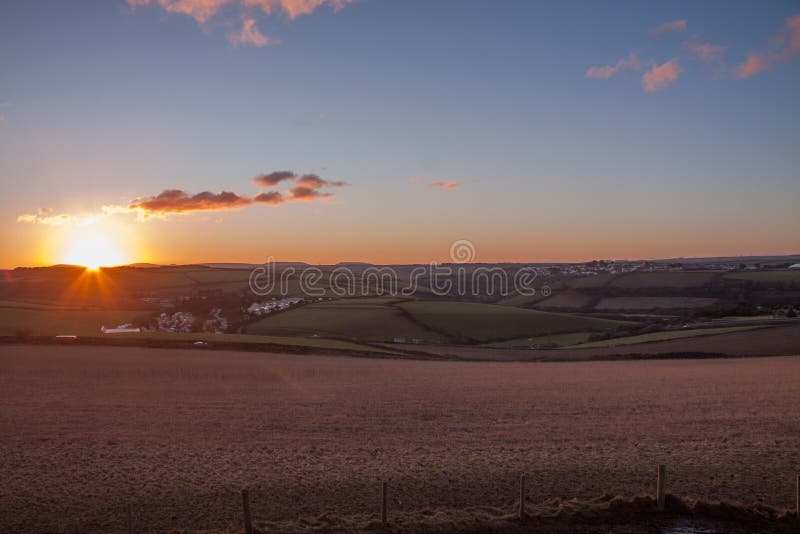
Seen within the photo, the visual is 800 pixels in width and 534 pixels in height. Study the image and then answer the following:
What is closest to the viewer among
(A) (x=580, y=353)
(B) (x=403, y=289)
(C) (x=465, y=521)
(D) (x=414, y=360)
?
(C) (x=465, y=521)

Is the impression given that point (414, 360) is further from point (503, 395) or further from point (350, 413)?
point (350, 413)

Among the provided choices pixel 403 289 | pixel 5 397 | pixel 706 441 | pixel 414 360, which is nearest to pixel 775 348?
pixel 414 360

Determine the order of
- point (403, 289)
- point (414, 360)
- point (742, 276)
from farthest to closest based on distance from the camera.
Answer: point (403, 289) < point (742, 276) < point (414, 360)

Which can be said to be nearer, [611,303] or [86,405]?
[86,405]

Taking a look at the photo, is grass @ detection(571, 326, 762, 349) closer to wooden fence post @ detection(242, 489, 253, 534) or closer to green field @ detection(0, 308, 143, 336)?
wooden fence post @ detection(242, 489, 253, 534)

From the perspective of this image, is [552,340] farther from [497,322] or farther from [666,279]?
[666,279]

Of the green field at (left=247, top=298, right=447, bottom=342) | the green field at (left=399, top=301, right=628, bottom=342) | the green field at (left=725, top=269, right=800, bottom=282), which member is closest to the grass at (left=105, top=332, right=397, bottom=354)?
the green field at (left=247, top=298, right=447, bottom=342)
